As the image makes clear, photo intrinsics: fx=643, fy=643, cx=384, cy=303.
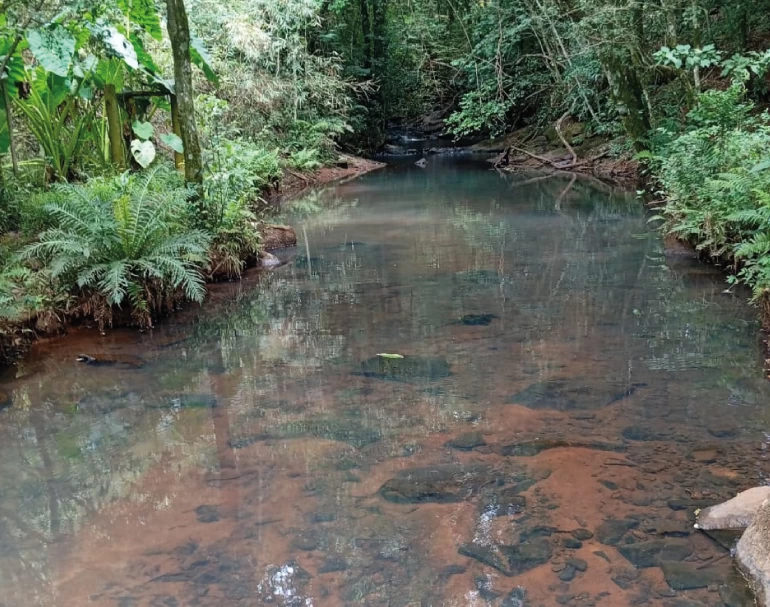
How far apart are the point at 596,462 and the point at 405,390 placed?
5.77 feet

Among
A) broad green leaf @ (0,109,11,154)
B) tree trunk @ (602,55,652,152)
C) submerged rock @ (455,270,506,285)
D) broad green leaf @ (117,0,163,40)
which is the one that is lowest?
submerged rock @ (455,270,506,285)

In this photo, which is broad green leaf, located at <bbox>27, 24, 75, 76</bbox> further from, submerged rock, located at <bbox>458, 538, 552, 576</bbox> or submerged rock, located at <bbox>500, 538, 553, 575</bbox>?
submerged rock, located at <bbox>500, 538, 553, 575</bbox>

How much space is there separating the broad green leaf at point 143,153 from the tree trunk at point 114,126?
0.18m

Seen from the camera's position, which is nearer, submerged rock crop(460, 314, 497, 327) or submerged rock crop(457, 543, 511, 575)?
submerged rock crop(457, 543, 511, 575)

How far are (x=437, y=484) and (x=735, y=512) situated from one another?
165 centimetres

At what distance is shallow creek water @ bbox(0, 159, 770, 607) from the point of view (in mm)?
3256

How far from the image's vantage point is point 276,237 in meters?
11.1

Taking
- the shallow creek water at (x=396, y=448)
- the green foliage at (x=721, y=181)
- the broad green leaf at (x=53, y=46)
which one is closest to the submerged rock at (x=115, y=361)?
the shallow creek water at (x=396, y=448)

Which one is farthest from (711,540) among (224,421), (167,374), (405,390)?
(167,374)

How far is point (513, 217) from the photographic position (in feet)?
42.8

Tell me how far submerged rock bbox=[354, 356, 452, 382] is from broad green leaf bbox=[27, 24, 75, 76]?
4.64m

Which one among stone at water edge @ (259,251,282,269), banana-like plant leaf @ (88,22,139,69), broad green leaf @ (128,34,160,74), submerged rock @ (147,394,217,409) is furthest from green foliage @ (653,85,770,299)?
broad green leaf @ (128,34,160,74)

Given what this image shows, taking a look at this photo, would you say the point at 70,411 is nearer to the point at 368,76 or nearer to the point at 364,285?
the point at 364,285

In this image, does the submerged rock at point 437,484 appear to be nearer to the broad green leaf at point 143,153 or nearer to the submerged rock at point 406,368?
the submerged rock at point 406,368
